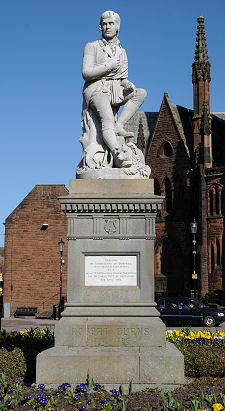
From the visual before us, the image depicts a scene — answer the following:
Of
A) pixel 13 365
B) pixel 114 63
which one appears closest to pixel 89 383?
pixel 13 365

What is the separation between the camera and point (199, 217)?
44.2 meters

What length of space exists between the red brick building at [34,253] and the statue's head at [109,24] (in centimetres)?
2704

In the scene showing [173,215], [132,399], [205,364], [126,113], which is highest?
[173,215]

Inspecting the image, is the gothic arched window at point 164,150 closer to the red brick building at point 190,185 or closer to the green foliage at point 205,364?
the red brick building at point 190,185

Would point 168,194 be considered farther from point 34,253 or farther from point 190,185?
point 34,253

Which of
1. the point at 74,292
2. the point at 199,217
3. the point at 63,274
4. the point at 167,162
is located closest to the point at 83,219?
the point at 74,292

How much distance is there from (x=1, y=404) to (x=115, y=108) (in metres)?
4.67

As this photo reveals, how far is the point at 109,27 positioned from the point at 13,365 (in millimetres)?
5045

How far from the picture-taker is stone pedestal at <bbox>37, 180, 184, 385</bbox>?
694 centimetres

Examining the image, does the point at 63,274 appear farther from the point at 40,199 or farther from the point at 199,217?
the point at 199,217

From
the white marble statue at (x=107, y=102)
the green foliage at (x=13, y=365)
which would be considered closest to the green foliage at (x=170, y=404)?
the green foliage at (x=13, y=365)

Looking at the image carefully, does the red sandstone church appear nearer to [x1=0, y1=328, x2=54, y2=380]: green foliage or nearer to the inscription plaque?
[x1=0, y1=328, x2=54, y2=380]: green foliage

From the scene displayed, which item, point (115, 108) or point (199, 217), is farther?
point (199, 217)

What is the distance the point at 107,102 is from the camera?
7.96 m
